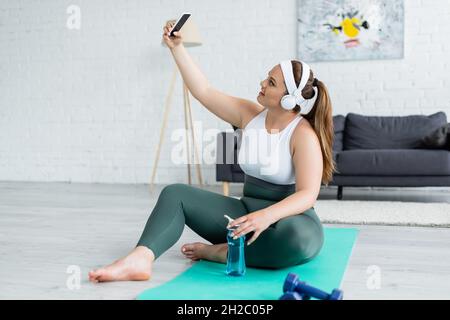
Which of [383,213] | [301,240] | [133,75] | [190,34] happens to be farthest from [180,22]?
[133,75]

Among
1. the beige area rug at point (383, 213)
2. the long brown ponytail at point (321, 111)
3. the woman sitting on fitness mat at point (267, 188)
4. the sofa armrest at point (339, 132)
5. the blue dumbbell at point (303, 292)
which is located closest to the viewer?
the blue dumbbell at point (303, 292)

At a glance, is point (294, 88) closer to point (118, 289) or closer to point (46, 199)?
point (118, 289)

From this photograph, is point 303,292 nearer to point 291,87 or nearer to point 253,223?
point 253,223

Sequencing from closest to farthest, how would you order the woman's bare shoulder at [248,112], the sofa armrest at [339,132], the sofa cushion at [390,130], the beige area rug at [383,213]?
the woman's bare shoulder at [248,112] → the beige area rug at [383,213] → the sofa cushion at [390,130] → the sofa armrest at [339,132]

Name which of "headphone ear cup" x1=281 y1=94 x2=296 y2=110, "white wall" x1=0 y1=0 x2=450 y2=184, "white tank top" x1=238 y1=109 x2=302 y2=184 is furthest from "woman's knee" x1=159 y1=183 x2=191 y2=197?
"white wall" x1=0 y1=0 x2=450 y2=184

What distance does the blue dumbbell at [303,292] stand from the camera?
170cm

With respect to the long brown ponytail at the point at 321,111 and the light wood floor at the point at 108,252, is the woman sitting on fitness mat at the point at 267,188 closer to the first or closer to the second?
the long brown ponytail at the point at 321,111

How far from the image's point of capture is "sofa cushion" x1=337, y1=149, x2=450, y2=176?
174 inches

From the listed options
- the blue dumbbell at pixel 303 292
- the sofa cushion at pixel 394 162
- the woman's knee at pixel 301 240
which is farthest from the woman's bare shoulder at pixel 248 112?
the sofa cushion at pixel 394 162

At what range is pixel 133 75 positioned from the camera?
20.2 ft

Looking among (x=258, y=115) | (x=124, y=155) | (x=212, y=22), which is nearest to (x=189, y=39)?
(x=212, y=22)

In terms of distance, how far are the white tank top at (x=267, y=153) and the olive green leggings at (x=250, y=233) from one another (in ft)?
0.17

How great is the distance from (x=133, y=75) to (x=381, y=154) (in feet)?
9.48
